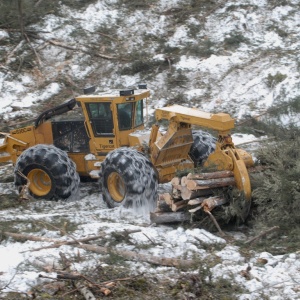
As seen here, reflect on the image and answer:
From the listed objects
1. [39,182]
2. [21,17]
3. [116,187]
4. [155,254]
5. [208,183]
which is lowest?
[39,182]

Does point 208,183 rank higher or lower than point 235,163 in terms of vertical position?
lower

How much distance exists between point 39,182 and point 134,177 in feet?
8.13

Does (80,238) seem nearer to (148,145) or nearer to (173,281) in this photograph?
(173,281)

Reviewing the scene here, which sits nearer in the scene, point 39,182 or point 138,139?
point 138,139

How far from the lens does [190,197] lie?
8.78m

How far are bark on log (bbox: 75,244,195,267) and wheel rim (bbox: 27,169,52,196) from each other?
3.89m

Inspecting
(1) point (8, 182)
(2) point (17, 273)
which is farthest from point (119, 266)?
(1) point (8, 182)

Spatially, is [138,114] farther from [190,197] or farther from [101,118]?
[190,197]

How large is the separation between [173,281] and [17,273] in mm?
1766

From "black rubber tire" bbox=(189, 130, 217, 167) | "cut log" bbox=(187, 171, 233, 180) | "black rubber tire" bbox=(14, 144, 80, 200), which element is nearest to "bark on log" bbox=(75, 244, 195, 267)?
"cut log" bbox=(187, 171, 233, 180)

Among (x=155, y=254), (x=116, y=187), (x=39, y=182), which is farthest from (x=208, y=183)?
(x=39, y=182)

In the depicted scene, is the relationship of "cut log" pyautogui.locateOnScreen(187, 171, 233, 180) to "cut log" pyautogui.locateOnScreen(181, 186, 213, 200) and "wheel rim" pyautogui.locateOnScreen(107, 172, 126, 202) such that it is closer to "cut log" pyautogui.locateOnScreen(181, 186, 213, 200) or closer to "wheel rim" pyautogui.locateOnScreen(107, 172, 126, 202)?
"cut log" pyautogui.locateOnScreen(181, 186, 213, 200)

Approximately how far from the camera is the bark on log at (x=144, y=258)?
7.14 metres

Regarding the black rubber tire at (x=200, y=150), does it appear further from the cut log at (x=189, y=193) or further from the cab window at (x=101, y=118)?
the cut log at (x=189, y=193)
